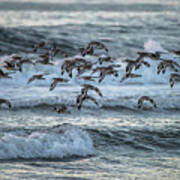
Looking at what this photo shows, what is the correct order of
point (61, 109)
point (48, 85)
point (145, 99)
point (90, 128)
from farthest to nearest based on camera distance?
point (48, 85)
point (145, 99)
point (61, 109)
point (90, 128)

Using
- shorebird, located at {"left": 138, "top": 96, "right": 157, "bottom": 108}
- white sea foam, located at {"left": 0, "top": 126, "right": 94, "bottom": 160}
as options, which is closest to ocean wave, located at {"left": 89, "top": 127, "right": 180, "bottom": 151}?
white sea foam, located at {"left": 0, "top": 126, "right": 94, "bottom": 160}

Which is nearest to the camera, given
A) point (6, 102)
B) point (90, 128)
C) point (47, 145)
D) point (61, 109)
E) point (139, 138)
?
point (47, 145)

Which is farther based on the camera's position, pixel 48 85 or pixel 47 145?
pixel 48 85

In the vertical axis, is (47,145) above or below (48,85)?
above

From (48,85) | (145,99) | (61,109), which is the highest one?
(145,99)

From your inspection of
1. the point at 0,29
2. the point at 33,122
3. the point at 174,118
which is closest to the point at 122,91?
the point at 174,118

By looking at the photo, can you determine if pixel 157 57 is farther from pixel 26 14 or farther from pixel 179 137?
pixel 26 14

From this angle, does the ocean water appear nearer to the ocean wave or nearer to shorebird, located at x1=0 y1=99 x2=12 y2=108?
the ocean wave

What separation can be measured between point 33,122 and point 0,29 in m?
17.4

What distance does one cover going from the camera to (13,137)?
39.2 feet

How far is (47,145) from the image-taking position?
470 inches

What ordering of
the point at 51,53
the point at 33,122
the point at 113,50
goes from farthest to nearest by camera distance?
the point at 113,50 < the point at 51,53 < the point at 33,122

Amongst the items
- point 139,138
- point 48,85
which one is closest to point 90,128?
point 139,138

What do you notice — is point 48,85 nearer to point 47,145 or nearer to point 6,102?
point 6,102
